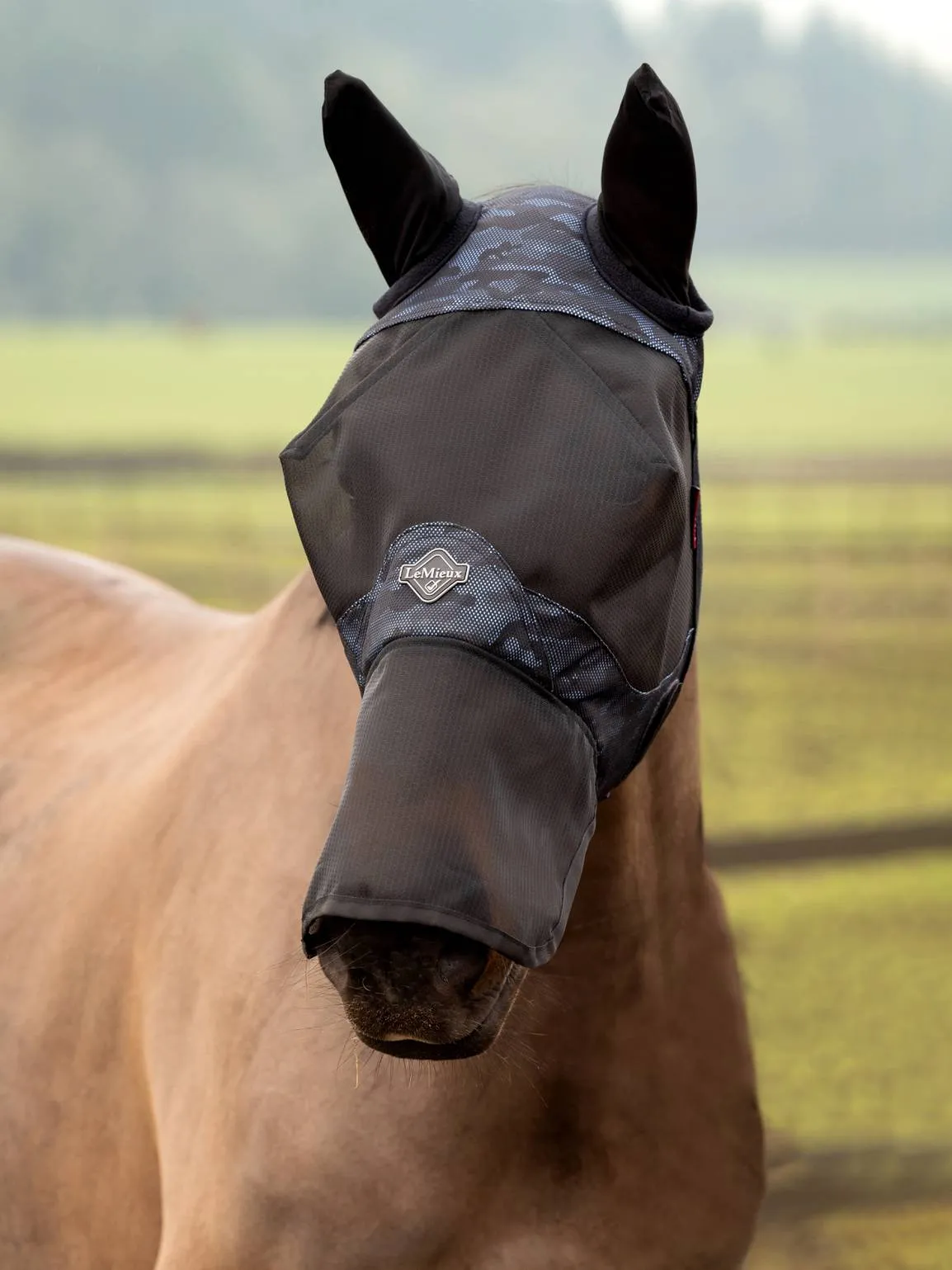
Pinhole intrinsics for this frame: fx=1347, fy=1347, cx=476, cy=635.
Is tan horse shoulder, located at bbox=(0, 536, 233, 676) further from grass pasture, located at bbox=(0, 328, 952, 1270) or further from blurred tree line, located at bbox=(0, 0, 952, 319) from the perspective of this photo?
blurred tree line, located at bbox=(0, 0, 952, 319)

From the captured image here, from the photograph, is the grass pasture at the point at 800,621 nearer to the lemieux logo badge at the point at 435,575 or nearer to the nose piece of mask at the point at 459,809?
the nose piece of mask at the point at 459,809

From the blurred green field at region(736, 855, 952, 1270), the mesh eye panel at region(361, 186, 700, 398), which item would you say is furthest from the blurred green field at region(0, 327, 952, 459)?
the mesh eye panel at region(361, 186, 700, 398)

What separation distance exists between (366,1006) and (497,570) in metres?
0.36

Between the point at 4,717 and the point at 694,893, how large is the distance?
126 centimetres

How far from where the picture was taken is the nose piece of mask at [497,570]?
1032 millimetres

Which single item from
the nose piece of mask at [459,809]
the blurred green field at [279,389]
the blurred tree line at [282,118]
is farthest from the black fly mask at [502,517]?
the blurred tree line at [282,118]

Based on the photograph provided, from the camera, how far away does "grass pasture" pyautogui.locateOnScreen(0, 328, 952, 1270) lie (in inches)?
155

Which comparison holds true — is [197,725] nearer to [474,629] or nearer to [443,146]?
[474,629]

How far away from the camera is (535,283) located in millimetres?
1241

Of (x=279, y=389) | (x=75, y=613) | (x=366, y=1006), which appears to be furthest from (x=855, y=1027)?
(x=279, y=389)

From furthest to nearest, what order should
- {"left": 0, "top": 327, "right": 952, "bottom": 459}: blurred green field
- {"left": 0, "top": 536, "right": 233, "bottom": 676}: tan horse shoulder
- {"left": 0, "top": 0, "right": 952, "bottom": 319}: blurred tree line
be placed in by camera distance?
{"left": 0, "top": 327, "right": 952, "bottom": 459}: blurred green field → {"left": 0, "top": 0, "right": 952, "bottom": 319}: blurred tree line → {"left": 0, "top": 536, "right": 233, "bottom": 676}: tan horse shoulder

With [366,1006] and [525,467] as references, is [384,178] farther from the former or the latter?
[366,1006]

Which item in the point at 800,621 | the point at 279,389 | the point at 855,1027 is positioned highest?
the point at 855,1027

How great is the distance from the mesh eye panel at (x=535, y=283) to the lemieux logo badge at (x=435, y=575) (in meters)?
0.26
